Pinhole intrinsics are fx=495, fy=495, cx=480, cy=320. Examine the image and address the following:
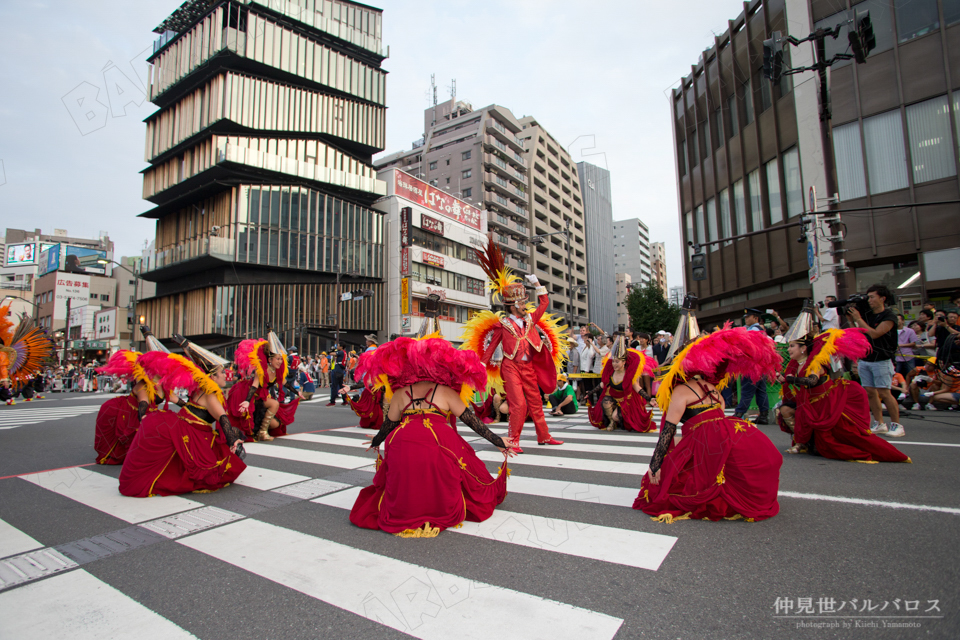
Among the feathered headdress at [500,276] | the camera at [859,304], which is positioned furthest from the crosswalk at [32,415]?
the camera at [859,304]

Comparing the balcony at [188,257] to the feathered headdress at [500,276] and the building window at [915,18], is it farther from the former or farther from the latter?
the building window at [915,18]

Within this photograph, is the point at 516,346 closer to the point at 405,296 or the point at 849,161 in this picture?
the point at 849,161

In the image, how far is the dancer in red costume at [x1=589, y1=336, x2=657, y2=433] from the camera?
26.7 feet

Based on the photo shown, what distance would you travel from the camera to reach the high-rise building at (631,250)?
12275cm

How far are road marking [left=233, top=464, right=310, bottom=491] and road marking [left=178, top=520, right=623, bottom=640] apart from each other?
1488 mm

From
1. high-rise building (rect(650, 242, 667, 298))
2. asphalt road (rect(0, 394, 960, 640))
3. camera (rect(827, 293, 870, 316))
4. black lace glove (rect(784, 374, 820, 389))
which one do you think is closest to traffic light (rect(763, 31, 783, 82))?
camera (rect(827, 293, 870, 316))

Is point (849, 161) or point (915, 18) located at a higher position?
point (915, 18)

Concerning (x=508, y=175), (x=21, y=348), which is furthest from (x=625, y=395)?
(x=508, y=175)

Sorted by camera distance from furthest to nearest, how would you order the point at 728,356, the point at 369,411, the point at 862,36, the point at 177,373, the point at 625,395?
the point at 862,36 → the point at 369,411 → the point at 625,395 → the point at 177,373 → the point at 728,356

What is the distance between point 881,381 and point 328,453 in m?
7.32

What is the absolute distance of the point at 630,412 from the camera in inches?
320

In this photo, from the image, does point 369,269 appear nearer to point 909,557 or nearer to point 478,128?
point 478,128

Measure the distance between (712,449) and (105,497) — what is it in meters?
5.21

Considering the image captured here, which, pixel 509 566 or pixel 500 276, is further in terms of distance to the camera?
pixel 500 276
